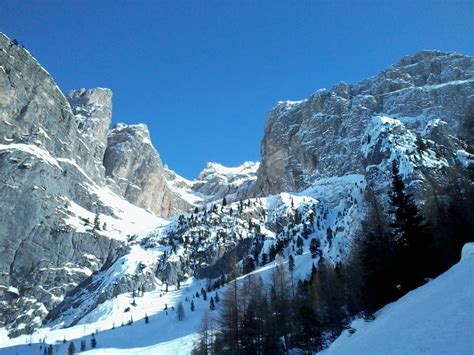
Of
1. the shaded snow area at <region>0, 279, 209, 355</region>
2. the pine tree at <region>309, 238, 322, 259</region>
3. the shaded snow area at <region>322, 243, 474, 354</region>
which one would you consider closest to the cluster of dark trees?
the shaded snow area at <region>322, 243, 474, 354</region>

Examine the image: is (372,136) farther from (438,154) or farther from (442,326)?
(442,326)

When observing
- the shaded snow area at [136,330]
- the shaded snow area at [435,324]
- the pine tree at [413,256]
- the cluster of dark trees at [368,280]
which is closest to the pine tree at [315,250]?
the shaded snow area at [136,330]

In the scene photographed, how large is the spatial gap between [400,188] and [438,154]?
9519 centimetres

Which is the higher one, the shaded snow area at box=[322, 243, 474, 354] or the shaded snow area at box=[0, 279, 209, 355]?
the shaded snow area at box=[0, 279, 209, 355]

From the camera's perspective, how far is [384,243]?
4175 cm

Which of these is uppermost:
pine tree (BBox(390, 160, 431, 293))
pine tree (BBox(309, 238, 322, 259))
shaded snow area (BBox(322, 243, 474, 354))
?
pine tree (BBox(309, 238, 322, 259))

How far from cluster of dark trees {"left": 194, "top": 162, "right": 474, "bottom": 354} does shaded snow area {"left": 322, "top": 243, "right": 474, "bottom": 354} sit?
835 cm

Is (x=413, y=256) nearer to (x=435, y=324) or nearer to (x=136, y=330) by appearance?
(x=435, y=324)

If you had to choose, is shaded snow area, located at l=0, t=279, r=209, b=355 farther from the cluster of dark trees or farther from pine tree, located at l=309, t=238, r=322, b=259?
pine tree, located at l=309, t=238, r=322, b=259

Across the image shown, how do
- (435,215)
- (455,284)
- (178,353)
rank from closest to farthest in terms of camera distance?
(455,284), (435,215), (178,353)

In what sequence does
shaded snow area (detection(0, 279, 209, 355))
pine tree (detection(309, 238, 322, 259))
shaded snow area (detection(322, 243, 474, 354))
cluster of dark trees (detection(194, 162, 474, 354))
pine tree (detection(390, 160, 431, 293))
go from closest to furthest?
shaded snow area (detection(322, 243, 474, 354)) → pine tree (detection(390, 160, 431, 293)) → cluster of dark trees (detection(194, 162, 474, 354)) → shaded snow area (detection(0, 279, 209, 355)) → pine tree (detection(309, 238, 322, 259))

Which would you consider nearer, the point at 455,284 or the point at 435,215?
the point at 455,284

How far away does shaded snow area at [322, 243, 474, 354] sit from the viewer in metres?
16.8

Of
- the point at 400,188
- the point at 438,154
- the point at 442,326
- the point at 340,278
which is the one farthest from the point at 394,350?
the point at 438,154
